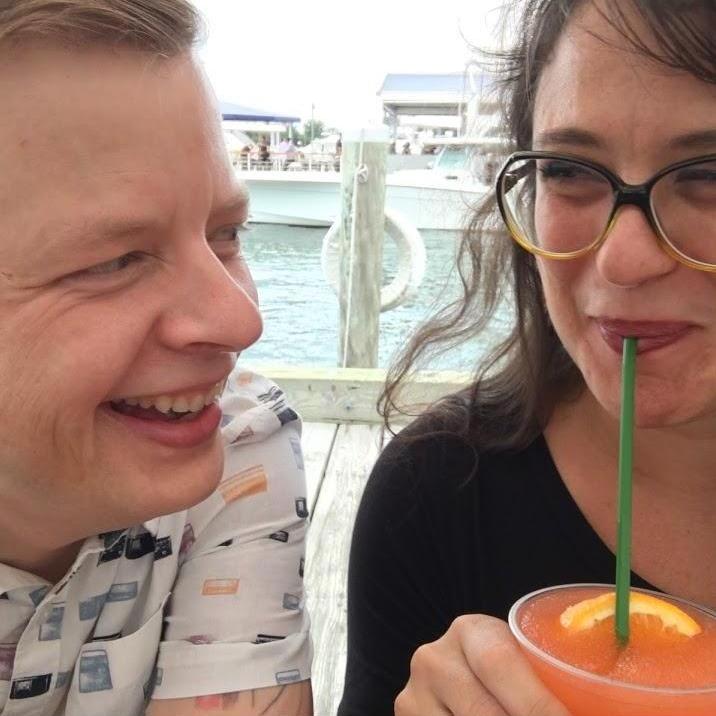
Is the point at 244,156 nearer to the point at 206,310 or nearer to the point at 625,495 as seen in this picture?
the point at 206,310

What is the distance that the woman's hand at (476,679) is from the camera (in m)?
0.79

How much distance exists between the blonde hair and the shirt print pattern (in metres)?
0.54

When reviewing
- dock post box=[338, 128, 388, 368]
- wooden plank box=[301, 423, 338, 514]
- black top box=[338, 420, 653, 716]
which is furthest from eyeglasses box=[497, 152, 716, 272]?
dock post box=[338, 128, 388, 368]

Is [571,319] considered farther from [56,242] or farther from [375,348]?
[375,348]

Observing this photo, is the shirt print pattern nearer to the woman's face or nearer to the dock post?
the woman's face

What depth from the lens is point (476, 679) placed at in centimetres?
85

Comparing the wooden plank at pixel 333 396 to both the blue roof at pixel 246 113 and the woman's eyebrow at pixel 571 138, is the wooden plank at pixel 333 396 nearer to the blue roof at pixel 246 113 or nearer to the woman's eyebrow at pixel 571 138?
the woman's eyebrow at pixel 571 138

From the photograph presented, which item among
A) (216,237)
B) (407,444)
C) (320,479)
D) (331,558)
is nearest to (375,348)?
(320,479)

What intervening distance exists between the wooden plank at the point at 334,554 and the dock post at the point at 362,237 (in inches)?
52.4

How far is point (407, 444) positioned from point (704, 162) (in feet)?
2.02

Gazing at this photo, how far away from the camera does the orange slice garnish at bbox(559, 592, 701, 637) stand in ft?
2.70

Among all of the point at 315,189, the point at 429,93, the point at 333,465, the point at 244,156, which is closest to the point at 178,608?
the point at 333,465

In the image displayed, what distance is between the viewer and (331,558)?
A: 2514 mm

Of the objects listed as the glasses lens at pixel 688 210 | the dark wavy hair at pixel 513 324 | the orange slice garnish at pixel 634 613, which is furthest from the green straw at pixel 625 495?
the dark wavy hair at pixel 513 324
